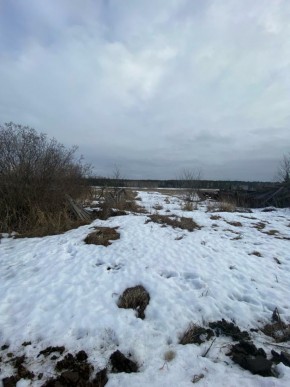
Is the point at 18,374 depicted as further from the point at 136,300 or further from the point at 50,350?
the point at 136,300

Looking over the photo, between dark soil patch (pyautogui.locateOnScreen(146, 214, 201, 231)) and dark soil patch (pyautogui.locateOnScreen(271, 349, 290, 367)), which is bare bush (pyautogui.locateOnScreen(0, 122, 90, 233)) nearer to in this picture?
dark soil patch (pyautogui.locateOnScreen(146, 214, 201, 231))

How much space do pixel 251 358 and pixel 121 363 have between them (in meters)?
1.55

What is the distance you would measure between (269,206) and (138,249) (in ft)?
48.6

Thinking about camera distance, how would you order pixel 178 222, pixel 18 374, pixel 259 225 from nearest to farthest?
pixel 18 374 → pixel 178 222 → pixel 259 225

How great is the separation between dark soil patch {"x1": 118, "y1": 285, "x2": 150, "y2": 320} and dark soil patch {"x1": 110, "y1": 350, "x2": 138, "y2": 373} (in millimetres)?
929

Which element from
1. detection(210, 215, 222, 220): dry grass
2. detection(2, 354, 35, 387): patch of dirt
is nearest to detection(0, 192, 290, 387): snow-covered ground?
detection(2, 354, 35, 387): patch of dirt

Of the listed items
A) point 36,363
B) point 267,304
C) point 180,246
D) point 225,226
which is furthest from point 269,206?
point 36,363

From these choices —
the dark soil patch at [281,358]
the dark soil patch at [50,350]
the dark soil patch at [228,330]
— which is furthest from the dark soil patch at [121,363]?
the dark soil patch at [281,358]

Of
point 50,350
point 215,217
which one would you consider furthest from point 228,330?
point 215,217

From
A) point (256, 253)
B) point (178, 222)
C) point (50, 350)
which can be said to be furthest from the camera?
point (178, 222)

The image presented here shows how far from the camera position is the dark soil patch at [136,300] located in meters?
4.56

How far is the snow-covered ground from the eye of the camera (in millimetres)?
3373

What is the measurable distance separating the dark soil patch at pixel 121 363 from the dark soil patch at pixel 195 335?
0.79m

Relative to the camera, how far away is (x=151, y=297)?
4.91 m
